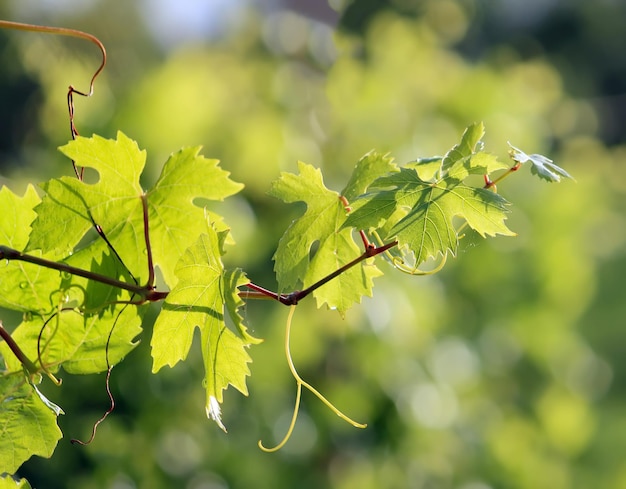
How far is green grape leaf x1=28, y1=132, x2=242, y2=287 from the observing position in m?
0.50

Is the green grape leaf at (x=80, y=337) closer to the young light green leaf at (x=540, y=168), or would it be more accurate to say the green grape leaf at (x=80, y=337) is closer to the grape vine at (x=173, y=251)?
the grape vine at (x=173, y=251)

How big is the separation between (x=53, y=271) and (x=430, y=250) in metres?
0.22

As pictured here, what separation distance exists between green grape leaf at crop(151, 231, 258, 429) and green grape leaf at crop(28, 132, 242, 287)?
0.05 meters

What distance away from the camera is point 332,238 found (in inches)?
20.1

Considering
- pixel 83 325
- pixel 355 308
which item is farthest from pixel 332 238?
pixel 355 308

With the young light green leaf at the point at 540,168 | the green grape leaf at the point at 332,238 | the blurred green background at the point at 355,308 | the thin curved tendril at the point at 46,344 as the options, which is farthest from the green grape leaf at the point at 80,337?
the blurred green background at the point at 355,308

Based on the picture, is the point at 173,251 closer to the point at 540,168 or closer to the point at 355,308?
the point at 540,168

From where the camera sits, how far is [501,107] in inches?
127

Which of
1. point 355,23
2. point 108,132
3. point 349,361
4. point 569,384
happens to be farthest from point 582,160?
point 108,132

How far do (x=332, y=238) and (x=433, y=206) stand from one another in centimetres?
7

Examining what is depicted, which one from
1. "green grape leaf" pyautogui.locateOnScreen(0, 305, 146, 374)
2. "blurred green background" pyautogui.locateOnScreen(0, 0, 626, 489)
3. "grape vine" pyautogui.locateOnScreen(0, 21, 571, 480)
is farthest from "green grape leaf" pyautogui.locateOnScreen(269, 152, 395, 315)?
"blurred green background" pyautogui.locateOnScreen(0, 0, 626, 489)

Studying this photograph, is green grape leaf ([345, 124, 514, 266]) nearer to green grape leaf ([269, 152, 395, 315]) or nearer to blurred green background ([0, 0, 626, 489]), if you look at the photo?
green grape leaf ([269, 152, 395, 315])

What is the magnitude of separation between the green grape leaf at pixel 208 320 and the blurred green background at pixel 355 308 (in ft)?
5.51

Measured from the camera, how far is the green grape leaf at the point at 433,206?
17.8 inches
